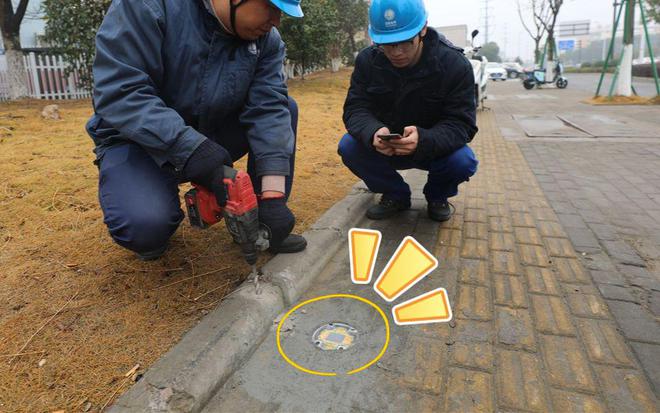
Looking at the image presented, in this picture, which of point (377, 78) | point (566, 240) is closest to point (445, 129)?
point (377, 78)

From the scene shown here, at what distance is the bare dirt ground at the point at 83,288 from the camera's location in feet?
5.67

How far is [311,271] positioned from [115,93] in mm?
1351

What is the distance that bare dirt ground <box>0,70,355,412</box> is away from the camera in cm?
173

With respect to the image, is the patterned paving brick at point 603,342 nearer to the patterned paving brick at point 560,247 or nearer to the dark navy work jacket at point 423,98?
the patterned paving brick at point 560,247

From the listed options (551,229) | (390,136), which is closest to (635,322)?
(551,229)

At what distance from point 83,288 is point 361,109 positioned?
2.01 meters

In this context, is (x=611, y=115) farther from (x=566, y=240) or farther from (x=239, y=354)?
(x=239, y=354)

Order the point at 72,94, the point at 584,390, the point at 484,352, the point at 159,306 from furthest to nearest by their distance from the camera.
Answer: the point at 72,94
the point at 159,306
the point at 484,352
the point at 584,390

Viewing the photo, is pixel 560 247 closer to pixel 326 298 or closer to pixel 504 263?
pixel 504 263

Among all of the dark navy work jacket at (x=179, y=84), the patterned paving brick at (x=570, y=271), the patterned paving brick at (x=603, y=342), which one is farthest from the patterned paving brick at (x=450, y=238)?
the dark navy work jacket at (x=179, y=84)

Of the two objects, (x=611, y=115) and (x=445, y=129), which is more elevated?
(x=445, y=129)

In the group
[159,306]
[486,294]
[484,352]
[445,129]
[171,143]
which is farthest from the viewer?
[445,129]

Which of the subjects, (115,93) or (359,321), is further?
(359,321)

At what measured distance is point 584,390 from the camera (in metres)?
1.67
